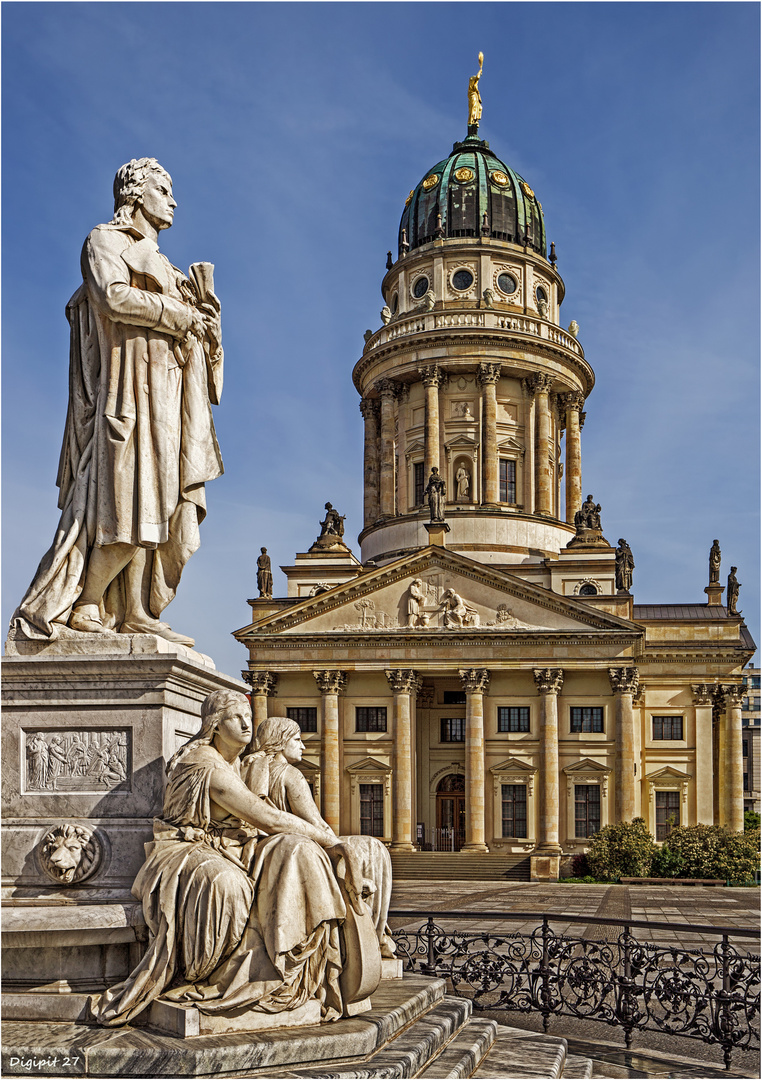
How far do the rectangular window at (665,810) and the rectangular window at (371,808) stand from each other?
1358 centimetres

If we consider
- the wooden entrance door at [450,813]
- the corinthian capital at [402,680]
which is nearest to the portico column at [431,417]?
the corinthian capital at [402,680]

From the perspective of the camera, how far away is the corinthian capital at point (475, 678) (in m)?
53.2

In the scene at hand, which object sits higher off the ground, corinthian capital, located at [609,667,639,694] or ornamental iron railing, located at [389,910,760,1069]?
corinthian capital, located at [609,667,639,694]

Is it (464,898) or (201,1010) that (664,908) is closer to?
(464,898)

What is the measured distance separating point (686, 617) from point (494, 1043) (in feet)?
185

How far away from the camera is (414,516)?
206 ft

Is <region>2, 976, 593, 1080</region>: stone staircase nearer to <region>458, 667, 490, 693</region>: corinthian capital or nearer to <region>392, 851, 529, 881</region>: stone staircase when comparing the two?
<region>392, 851, 529, 881</region>: stone staircase

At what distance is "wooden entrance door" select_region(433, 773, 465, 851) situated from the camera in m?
55.2

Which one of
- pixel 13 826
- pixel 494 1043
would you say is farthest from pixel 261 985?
pixel 494 1043

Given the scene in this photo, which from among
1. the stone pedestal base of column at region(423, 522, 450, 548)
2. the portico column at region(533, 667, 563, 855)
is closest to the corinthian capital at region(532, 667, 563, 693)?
the portico column at region(533, 667, 563, 855)

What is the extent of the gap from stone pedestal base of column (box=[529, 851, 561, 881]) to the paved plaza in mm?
1506

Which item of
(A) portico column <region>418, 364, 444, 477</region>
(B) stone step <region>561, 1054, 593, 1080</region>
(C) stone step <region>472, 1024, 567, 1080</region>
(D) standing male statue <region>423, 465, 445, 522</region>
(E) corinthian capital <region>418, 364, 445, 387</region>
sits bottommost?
(B) stone step <region>561, 1054, 593, 1080</region>

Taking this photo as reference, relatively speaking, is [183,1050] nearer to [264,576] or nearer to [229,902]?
[229,902]

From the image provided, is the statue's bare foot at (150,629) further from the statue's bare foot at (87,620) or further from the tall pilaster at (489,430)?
the tall pilaster at (489,430)
